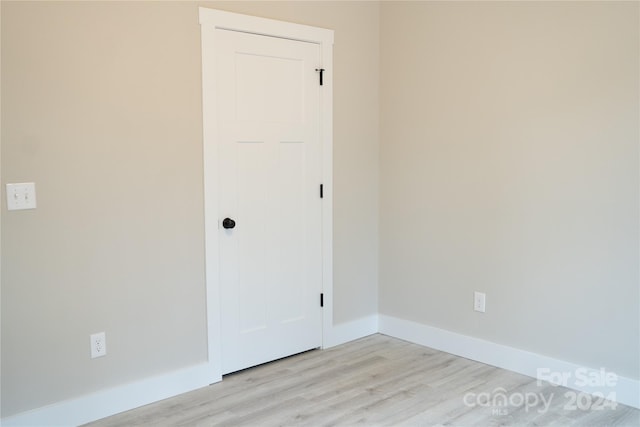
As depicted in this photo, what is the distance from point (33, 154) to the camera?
98.2 inches

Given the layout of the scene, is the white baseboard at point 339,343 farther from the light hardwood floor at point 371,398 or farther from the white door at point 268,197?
the white door at point 268,197

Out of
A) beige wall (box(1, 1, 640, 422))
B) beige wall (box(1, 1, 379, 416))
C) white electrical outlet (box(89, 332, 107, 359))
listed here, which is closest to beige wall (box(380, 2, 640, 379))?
beige wall (box(1, 1, 640, 422))

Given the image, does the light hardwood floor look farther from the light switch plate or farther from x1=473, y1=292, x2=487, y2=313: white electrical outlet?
the light switch plate

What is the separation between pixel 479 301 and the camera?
3523mm

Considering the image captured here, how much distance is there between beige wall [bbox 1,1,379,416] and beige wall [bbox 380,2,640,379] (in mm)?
1182

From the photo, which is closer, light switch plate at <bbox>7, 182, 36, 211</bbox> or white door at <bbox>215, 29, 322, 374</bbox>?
light switch plate at <bbox>7, 182, 36, 211</bbox>

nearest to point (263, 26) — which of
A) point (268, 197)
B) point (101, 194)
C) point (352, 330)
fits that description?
point (268, 197)

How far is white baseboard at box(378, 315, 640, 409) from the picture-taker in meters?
2.88

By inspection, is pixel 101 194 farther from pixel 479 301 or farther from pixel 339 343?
pixel 479 301

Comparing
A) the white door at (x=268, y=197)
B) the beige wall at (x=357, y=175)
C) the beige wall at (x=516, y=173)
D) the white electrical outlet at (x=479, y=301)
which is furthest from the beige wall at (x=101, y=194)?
the white electrical outlet at (x=479, y=301)

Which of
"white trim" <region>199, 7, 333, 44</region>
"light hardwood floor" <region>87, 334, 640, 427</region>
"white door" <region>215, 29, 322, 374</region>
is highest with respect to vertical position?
"white trim" <region>199, 7, 333, 44</region>

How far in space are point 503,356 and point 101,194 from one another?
2.54 meters

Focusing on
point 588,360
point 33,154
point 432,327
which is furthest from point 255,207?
point 588,360

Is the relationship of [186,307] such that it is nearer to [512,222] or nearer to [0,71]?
[0,71]
